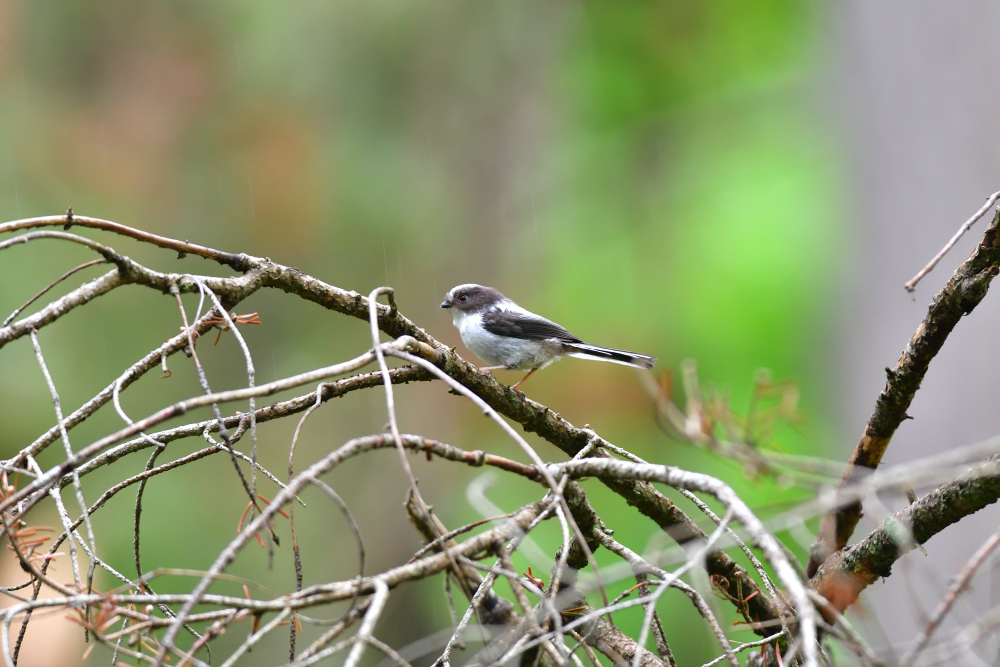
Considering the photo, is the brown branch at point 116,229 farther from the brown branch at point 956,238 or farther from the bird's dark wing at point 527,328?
the bird's dark wing at point 527,328

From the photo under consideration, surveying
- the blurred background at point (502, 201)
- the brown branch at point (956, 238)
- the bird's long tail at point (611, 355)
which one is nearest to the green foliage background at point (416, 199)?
the blurred background at point (502, 201)

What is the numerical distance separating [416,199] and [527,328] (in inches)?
184

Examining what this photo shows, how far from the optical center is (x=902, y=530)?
55.0 inches

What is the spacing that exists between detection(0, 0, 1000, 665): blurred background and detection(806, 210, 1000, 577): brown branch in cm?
295

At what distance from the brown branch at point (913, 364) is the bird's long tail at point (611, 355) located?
999 millimetres

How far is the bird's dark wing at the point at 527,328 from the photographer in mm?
3932

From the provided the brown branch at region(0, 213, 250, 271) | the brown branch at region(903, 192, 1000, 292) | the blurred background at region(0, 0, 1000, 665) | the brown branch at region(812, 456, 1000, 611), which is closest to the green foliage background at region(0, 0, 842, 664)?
the blurred background at region(0, 0, 1000, 665)

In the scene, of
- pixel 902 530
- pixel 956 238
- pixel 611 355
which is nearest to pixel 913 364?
pixel 956 238

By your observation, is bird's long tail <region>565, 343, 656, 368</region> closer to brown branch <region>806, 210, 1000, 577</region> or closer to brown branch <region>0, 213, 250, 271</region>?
brown branch <region>806, 210, 1000, 577</region>

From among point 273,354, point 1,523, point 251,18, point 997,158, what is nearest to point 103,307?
point 273,354

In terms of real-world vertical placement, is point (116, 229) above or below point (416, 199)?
below

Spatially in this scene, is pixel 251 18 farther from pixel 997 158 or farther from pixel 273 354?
pixel 997 158

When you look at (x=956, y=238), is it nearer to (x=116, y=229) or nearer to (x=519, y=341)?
(x=116, y=229)

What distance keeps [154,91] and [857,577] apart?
746cm
